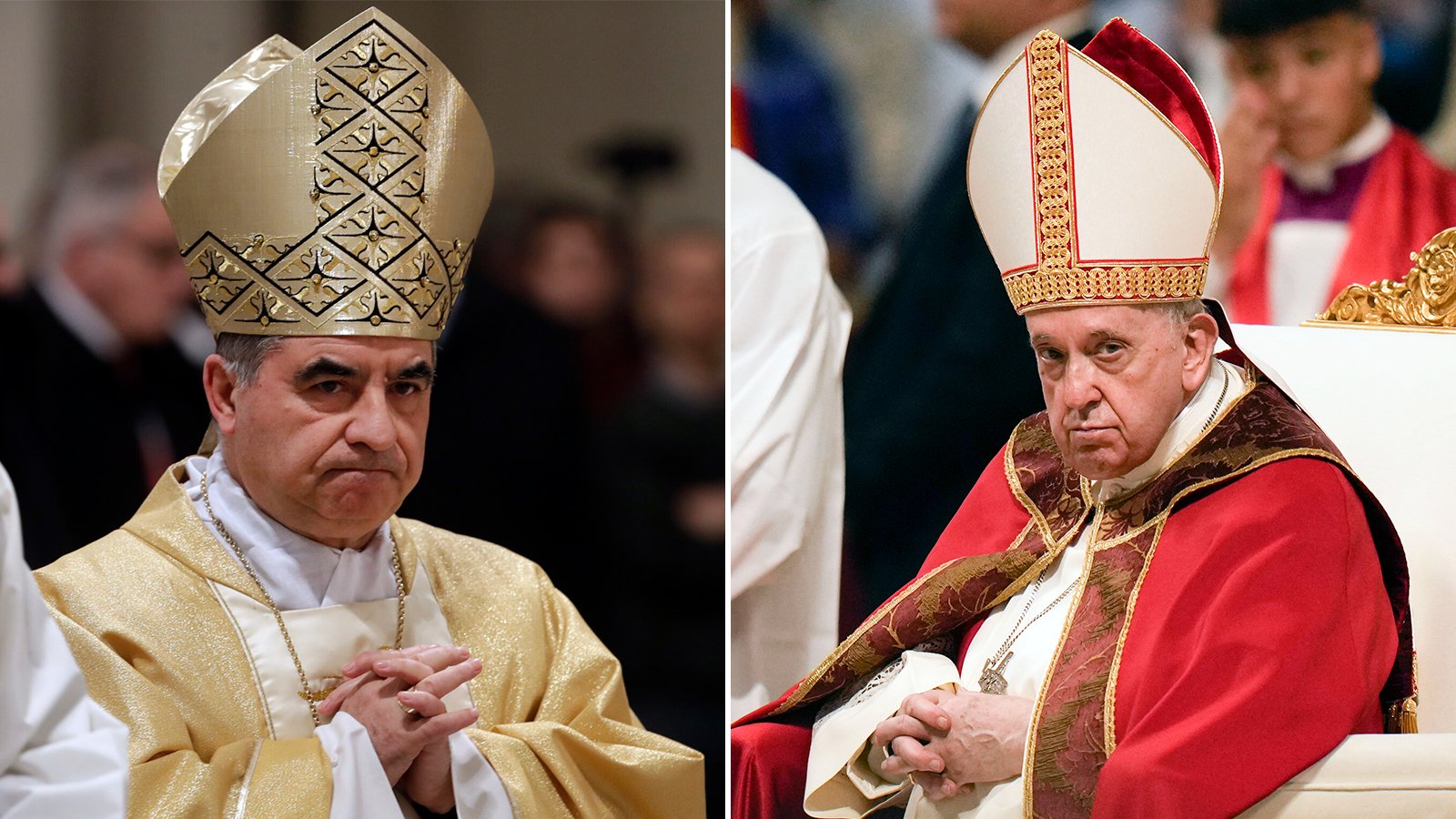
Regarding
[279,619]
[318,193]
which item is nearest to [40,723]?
[279,619]

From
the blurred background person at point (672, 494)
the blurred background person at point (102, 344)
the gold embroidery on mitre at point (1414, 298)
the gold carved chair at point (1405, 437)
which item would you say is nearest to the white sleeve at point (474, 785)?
the blurred background person at point (672, 494)

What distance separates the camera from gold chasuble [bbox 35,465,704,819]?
2875 mm

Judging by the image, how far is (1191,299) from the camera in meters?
3.42

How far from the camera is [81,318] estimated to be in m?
3.90

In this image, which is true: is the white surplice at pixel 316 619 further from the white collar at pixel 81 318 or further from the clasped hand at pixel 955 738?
the clasped hand at pixel 955 738

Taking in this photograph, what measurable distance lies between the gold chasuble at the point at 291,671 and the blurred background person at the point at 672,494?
69 centimetres

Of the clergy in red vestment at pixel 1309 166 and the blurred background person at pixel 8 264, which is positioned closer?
the clergy in red vestment at pixel 1309 166

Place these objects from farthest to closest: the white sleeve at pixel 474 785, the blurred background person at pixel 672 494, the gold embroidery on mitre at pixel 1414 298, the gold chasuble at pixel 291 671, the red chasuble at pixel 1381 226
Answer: the blurred background person at pixel 672 494 < the red chasuble at pixel 1381 226 < the gold embroidery on mitre at pixel 1414 298 < the white sleeve at pixel 474 785 < the gold chasuble at pixel 291 671

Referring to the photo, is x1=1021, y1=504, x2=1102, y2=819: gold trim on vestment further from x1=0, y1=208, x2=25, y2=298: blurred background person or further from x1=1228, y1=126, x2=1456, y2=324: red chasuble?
x1=0, y1=208, x2=25, y2=298: blurred background person

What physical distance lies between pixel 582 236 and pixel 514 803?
1.67m

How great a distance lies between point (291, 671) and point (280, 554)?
22cm

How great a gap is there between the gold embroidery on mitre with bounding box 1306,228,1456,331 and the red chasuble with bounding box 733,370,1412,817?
1.32ft

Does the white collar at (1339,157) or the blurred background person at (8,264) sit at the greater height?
the white collar at (1339,157)

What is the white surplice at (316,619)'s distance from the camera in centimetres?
304
